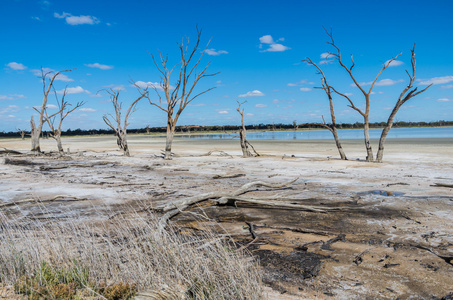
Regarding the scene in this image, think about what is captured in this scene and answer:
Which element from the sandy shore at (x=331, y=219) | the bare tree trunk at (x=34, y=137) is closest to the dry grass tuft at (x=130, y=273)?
the sandy shore at (x=331, y=219)

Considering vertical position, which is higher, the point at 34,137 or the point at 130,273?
the point at 34,137

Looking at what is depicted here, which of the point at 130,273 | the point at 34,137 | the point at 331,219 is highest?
the point at 34,137

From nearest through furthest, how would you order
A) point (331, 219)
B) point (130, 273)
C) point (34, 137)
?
point (130, 273)
point (331, 219)
point (34, 137)

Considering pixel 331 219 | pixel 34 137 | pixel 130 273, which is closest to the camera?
pixel 130 273

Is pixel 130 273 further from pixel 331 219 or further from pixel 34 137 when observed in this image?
pixel 34 137

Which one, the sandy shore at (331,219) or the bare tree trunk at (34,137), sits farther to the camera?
the bare tree trunk at (34,137)

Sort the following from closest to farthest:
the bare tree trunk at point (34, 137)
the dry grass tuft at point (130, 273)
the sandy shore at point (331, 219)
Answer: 1. the dry grass tuft at point (130, 273)
2. the sandy shore at point (331, 219)
3. the bare tree trunk at point (34, 137)

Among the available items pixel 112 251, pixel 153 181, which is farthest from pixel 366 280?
pixel 153 181

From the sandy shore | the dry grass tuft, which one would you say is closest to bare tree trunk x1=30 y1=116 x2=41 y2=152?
the sandy shore

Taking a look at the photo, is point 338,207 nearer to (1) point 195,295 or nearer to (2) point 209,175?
(1) point 195,295

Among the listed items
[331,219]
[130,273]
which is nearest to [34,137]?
[331,219]

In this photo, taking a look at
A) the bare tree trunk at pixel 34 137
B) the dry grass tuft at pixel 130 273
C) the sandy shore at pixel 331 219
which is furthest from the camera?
the bare tree trunk at pixel 34 137

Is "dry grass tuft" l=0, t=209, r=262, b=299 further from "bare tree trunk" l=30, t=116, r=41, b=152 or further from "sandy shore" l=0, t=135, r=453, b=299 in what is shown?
"bare tree trunk" l=30, t=116, r=41, b=152

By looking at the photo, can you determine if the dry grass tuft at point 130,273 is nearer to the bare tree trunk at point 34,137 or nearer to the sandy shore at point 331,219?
the sandy shore at point 331,219
